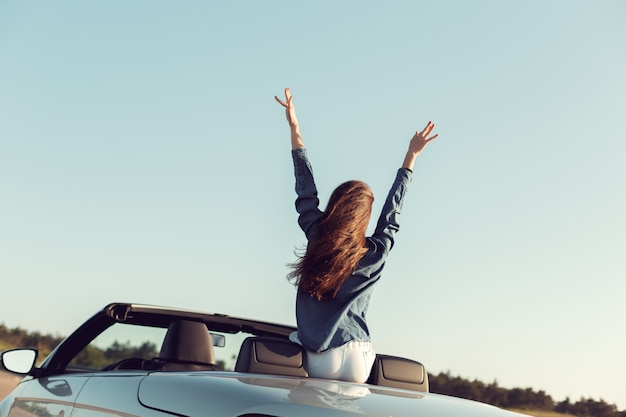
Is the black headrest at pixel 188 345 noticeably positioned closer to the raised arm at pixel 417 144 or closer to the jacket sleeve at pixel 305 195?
the jacket sleeve at pixel 305 195

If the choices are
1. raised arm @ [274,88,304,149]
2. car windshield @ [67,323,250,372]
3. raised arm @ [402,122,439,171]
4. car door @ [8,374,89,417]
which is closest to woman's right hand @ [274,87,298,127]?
raised arm @ [274,88,304,149]

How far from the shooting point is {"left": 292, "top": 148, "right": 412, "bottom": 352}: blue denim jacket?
4.01 meters

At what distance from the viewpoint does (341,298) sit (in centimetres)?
411

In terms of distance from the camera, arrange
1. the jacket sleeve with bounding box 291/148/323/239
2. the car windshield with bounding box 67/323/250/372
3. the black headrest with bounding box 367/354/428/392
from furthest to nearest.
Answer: the car windshield with bounding box 67/323/250/372 < the jacket sleeve with bounding box 291/148/323/239 < the black headrest with bounding box 367/354/428/392

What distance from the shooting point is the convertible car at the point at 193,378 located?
106 inches

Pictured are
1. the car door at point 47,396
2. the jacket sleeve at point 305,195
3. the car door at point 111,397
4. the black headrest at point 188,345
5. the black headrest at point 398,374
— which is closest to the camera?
the car door at point 111,397

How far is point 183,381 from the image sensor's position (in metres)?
3.09

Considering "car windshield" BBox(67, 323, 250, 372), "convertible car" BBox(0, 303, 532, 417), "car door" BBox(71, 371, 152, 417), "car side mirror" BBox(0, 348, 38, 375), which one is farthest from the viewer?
"car windshield" BBox(67, 323, 250, 372)

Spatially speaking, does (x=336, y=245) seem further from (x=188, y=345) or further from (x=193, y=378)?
(x=193, y=378)

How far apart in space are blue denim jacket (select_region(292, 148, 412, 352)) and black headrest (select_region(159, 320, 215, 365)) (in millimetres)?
499

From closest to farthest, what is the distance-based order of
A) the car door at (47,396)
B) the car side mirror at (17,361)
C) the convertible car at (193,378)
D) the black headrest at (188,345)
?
the convertible car at (193,378) → the car door at (47,396) → the black headrest at (188,345) → the car side mirror at (17,361)

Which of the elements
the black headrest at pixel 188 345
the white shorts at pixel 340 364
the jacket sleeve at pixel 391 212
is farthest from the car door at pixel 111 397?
the jacket sleeve at pixel 391 212

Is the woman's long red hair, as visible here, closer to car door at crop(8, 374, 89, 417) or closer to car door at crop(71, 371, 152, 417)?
car door at crop(71, 371, 152, 417)

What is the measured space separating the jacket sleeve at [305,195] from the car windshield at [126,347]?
1012 mm
